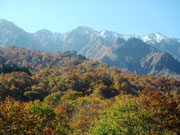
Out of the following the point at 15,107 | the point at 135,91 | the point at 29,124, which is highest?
the point at 15,107

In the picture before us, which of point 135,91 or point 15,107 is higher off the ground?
point 15,107

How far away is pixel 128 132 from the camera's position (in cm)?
2356

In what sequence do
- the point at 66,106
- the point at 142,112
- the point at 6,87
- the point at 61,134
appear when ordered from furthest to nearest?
the point at 6,87 → the point at 66,106 → the point at 61,134 → the point at 142,112

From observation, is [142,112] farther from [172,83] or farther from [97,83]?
[172,83]

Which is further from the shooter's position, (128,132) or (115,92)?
(115,92)

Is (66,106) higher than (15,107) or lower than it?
lower

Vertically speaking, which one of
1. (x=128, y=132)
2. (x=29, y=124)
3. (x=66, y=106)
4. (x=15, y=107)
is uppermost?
(x=15, y=107)

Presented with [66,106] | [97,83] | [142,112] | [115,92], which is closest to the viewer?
[142,112]

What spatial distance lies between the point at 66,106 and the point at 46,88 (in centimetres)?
→ 6039

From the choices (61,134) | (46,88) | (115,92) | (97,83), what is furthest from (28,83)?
(61,134)

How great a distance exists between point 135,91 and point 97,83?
29.4 meters

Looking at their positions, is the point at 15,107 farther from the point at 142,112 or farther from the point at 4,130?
the point at 142,112

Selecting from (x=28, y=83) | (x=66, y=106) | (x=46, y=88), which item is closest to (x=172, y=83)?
(x=46, y=88)

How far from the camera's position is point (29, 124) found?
65.0 ft
